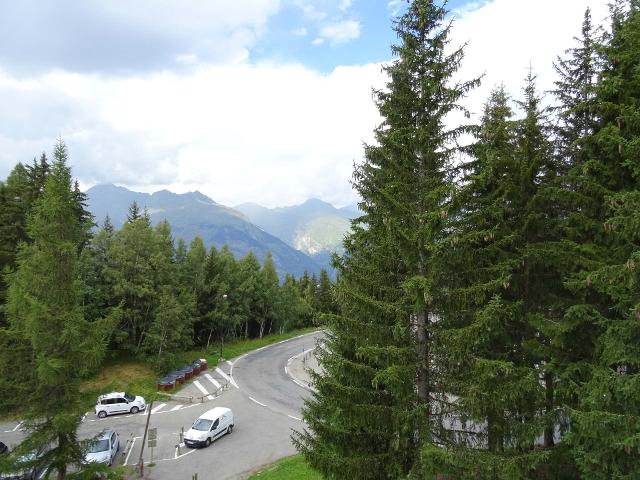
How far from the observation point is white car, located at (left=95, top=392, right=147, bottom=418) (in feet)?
102

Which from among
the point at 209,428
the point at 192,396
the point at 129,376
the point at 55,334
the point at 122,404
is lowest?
the point at 192,396

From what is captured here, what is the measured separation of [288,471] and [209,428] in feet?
23.0

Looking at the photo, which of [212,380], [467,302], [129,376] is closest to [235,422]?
[212,380]

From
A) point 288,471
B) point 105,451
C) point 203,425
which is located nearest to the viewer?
point 288,471

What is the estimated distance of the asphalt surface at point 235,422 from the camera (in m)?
23.4

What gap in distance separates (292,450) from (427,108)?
2169cm

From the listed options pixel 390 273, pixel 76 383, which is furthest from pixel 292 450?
pixel 390 273

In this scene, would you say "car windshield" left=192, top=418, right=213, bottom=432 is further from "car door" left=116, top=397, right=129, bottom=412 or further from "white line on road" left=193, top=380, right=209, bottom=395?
"white line on road" left=193, top=380, right=209, bottom=395

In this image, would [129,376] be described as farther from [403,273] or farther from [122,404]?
[403,273]

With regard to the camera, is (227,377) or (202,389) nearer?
(202,389)

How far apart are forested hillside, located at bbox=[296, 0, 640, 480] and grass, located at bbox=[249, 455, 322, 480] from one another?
29.7ft

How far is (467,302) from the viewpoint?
1005 cm

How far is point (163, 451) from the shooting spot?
82.3 ft

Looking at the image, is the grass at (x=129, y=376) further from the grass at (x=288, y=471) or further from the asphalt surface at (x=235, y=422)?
the grass at (x=288, y=471)
